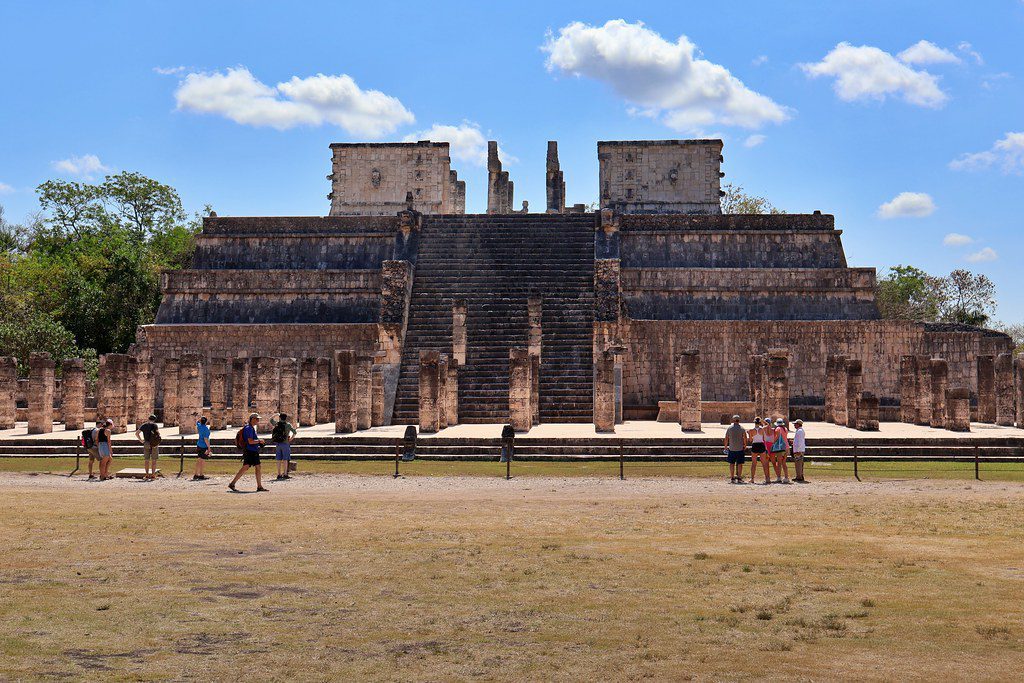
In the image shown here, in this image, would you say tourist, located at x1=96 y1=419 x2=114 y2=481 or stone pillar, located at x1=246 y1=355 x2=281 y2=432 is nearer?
tourist, located at x1=96 y1=419 x2=114 y2=481

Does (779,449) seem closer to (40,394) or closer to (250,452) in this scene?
(250,452)

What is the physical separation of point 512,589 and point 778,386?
1753 centimetres

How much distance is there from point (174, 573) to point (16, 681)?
9.68ft

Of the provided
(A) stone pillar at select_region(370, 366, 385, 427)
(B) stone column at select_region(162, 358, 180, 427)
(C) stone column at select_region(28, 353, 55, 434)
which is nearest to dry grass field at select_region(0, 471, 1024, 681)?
(A) stone pillar at select_region(370, 366, 385, 427)

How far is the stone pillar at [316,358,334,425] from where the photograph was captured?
28109 mm

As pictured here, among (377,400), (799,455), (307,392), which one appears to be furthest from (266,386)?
(799,455)

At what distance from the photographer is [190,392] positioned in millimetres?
24938

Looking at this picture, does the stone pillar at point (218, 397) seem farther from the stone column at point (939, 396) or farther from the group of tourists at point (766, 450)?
the stone column at point (939, 396)

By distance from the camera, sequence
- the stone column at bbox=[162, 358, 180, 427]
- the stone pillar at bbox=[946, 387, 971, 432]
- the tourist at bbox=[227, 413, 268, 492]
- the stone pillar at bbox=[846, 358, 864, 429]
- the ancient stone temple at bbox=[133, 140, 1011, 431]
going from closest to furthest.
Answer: the tourist at bbox=[227, 413, 268, 492] < the stone pillar at bbox=[946, 387, 971, 432] < the stone pillar at bbox=[846, 358, 864, 429] < the stone column at bbox=[162, 358, 180, 427] < the ancient stone temple at bbox=[133, 140, 1011, 431]

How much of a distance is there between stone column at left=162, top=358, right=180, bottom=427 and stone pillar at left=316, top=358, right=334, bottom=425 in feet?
11.8

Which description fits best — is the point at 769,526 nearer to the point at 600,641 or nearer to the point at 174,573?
the point at 600,641

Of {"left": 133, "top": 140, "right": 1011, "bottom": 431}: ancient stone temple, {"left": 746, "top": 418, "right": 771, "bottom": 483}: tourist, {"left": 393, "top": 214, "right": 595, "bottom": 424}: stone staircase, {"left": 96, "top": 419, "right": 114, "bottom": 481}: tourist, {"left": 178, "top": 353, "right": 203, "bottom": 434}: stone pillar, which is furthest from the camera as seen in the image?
{"left": 393, "top": 214, "right": 595, "bottom": 424}: stone staircase

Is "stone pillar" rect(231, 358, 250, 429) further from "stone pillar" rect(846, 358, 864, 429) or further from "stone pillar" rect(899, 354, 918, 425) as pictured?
"stone pillar" rect(899, 354, 918, 425)

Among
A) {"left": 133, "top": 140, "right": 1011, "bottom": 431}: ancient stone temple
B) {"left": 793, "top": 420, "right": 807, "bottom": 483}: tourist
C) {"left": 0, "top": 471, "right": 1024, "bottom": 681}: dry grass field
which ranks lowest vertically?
{"left": 0, "top": 471, "right": 1024, "bottom": 681}: dry grass field
